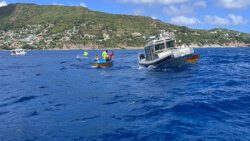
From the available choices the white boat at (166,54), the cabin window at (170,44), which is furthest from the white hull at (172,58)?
the cabin window at (170,44)

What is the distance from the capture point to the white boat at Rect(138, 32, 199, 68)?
47625 millimetres

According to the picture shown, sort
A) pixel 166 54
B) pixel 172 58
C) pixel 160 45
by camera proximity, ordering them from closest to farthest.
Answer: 1. pixel 172 58
2. pixel 166 54
3. pixel 160 45

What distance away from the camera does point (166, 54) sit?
1905 inches

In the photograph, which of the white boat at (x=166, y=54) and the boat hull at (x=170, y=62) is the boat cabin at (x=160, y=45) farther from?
the boat hull at (x=170, y=62)

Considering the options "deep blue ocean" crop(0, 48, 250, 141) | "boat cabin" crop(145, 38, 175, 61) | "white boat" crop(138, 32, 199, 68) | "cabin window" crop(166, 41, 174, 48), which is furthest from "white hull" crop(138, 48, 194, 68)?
"deep blue ocean" crop(0, 48, 250, 141)

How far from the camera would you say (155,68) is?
50812 millimetres

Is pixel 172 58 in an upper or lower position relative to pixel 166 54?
lower

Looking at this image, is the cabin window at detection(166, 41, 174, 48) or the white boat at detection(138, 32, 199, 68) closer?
the white boat at detection(138, 32, 199, 68)

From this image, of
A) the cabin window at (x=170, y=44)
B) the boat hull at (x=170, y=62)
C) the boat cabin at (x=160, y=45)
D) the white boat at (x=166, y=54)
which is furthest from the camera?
the cabin window at (x=170, y=44)

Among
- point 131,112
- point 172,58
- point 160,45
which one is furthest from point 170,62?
point 131,112

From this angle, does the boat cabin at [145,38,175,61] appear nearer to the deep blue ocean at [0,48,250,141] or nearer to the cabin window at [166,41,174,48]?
the cabin window at [166,41,174,48]

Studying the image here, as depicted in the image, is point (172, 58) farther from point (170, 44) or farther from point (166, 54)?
point (170, 44)

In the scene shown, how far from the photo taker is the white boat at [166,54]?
47625 mm

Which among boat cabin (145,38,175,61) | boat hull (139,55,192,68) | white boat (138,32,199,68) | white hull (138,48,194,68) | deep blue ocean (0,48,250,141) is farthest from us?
boat cabin (145,38,175,61)
